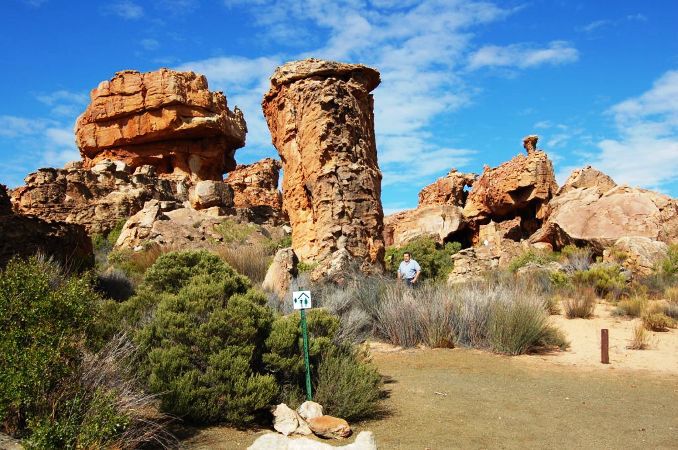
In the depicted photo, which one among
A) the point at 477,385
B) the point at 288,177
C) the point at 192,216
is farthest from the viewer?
the point at 192,216

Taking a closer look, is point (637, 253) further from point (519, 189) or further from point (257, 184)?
point (257, 184)

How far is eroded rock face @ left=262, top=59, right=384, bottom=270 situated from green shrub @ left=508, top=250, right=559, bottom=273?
7.64m

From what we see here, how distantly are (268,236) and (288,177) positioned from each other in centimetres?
606

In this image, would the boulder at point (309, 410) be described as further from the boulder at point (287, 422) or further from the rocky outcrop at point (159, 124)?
the rocky outcrop at point (159, 124)

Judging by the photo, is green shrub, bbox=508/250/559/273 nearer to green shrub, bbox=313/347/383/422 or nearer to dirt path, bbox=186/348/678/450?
dirt path, bbox=186/348/678/450

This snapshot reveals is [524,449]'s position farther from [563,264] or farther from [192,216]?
[192,216]

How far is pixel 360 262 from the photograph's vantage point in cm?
1405

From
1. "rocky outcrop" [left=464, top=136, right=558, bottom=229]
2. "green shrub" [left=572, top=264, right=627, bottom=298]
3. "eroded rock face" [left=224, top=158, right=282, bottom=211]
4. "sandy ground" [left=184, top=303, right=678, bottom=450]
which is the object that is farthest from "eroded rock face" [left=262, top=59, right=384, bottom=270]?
"eroded rock face" [left=224, top=158, right=282, bottom=211]

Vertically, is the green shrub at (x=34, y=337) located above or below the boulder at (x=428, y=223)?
below

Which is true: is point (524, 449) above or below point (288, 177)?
below

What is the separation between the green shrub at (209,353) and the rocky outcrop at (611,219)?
16989 millimetres

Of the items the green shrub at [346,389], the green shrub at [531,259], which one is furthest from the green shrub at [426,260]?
the green shrub at [346,389]

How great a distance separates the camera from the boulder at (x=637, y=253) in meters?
17.9

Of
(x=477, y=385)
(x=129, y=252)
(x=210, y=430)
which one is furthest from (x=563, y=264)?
(x=210, y=430)
